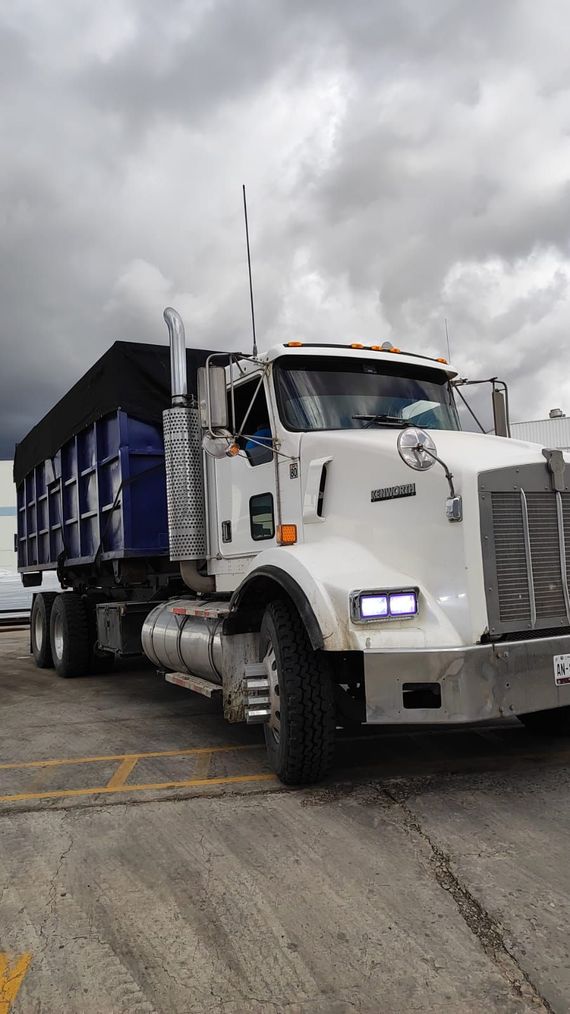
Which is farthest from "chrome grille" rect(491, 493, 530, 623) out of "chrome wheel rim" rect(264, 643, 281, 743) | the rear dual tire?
the rear dual tire

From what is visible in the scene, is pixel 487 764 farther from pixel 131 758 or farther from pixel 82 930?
pixel 82 930

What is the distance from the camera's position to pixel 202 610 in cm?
565

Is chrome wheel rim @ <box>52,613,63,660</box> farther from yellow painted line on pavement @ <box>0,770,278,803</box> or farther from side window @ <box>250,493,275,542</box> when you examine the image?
yellow painted line on pavement @ <box>0,770,278,803</box>

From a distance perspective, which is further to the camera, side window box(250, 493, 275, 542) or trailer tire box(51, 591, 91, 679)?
trailer tire box(51, 591, 91, 679)

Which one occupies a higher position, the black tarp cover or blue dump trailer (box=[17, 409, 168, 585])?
the black tarp cover

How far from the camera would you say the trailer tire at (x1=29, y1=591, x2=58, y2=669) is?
33.0ft

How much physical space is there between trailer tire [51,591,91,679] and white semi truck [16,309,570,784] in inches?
132

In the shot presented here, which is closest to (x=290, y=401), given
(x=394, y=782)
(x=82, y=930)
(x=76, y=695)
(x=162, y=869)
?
(x=394, y=782)

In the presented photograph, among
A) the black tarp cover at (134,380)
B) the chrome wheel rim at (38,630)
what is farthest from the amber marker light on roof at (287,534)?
the chrome wheel rim at (38,630)

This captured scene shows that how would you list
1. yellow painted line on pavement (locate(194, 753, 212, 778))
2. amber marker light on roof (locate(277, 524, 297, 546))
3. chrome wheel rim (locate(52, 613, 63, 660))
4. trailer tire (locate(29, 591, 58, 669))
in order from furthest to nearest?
1. trailer tire (locate(29, 591, 58, 669))
2. chrome wheel rim (locate(52, 613, 63, 660))
3. amber marker light on roof (locate(277, 524, 297, 546))
4. yellow painted line on pavement (locate(194, 753, 212, 778))

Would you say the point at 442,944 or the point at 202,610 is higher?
the point at 202,610

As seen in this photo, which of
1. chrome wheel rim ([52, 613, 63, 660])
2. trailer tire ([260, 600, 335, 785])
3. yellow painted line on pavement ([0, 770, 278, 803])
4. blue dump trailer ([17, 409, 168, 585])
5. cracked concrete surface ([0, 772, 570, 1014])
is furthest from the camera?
chrome wheel rim ([52, 613, 63, 660])

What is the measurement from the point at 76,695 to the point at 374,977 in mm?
6264

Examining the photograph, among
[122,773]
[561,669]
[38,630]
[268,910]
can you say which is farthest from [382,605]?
[38,630]
